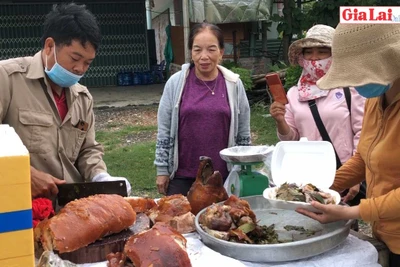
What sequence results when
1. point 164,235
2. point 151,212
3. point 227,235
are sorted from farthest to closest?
point 151,212
point 227,235
point 164,235

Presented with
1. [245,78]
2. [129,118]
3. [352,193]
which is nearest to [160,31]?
[129,118]

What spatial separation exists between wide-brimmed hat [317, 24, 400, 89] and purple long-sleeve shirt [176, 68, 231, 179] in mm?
1367

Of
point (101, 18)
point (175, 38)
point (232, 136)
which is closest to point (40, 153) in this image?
point (232, 136)

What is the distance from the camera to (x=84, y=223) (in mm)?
1950

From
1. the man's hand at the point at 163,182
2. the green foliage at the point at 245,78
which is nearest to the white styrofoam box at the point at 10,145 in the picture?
the man's hand at the point at 163,182

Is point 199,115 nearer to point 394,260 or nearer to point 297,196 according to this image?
point 297,196

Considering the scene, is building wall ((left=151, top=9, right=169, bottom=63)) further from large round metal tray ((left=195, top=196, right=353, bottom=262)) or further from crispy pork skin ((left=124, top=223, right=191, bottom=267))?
crispy pork skin ((left=124, top=223, right=191, bottom=267))

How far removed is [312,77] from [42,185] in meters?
1.78

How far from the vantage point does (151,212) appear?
2357 mm

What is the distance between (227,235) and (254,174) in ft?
2.17

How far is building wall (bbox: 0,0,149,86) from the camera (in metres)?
14.0

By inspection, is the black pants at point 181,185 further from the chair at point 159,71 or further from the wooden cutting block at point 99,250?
the chair at point 159,71

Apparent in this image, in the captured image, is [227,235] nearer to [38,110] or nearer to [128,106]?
[38,110]

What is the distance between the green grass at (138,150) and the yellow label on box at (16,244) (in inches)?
182
